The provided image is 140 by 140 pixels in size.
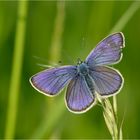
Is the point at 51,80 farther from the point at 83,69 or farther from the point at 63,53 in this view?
the point at 63,53

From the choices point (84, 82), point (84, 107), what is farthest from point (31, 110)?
point (84, 107)

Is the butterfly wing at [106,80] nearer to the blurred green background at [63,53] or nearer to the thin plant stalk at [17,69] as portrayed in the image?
the thin plant stalk at [17,69]

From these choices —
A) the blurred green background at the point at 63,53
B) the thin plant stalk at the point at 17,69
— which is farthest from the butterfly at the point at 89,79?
the blurred green background at the point at 63,53

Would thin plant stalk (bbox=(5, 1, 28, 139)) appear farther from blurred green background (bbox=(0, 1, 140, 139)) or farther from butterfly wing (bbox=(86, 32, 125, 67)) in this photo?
butterfly wing (bbox=(86, 32, 125, 67))

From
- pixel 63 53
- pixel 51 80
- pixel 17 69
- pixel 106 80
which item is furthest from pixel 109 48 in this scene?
pixel 63 53

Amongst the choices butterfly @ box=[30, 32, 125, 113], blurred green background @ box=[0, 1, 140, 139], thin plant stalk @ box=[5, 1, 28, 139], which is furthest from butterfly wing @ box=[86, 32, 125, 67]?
blurred green background @ box=[0, 1, 140, 139]

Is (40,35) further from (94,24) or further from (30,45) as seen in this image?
(94,24)
